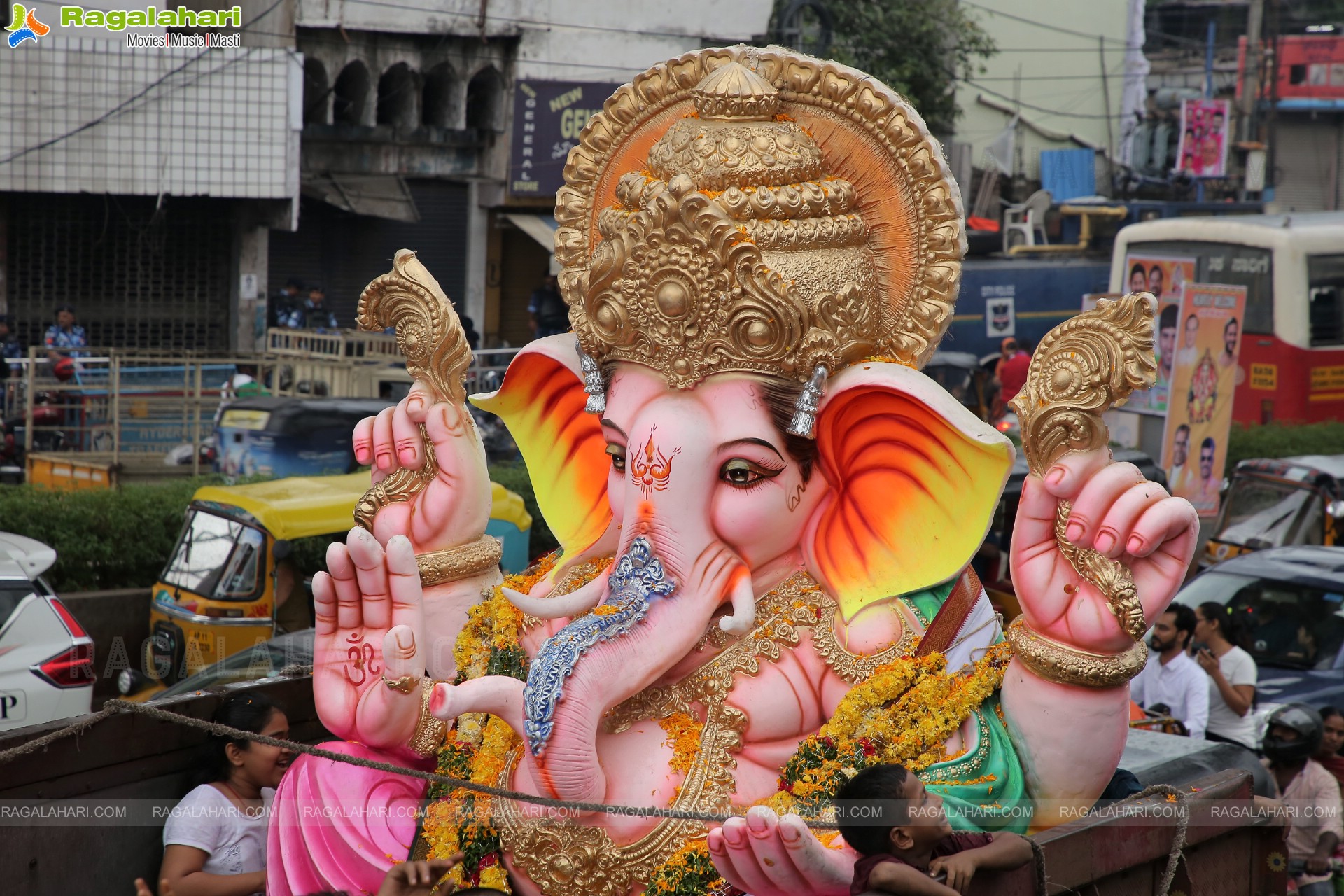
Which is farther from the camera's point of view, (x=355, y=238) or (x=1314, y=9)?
(x=1314, y=9)

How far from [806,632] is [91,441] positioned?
9.75 m

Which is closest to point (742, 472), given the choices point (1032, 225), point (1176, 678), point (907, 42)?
point (1176, 678)

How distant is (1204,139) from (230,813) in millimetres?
26084

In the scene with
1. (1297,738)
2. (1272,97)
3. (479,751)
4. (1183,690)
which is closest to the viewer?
(479,751)

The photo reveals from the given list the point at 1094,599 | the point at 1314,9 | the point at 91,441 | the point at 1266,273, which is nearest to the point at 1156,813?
the point at 1094,599

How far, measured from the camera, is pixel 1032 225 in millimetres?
21000

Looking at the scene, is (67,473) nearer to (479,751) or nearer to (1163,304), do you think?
(479,751)

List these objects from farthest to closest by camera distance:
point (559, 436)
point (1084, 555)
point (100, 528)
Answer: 1. point (100, 528)
2. point (559, 436)
3. point (1084, 555)

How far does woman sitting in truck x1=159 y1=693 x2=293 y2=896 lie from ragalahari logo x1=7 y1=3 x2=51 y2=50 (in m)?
12.1

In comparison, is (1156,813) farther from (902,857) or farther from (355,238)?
(355,238)

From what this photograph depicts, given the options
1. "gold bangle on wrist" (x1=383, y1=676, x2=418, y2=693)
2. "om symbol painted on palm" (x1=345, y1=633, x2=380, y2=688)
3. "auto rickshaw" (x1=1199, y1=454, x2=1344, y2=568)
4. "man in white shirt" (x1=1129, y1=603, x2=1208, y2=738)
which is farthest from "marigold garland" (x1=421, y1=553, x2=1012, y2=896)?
"auto rickshaw" (x1=1199, y1=454, x2=1344, y2=568)

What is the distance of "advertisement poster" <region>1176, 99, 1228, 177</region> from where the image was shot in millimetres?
26906

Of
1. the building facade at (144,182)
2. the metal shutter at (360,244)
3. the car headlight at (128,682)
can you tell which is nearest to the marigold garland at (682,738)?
the car headlight at (128,682)

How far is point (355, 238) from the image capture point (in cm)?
1900
